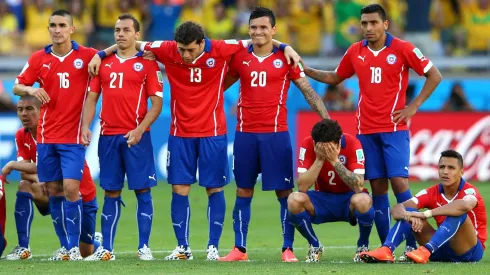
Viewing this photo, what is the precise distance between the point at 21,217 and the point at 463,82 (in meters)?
11.8

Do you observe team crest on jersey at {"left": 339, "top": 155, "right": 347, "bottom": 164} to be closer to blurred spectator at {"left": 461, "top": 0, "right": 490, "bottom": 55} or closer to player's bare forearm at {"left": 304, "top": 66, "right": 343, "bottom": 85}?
player's bare forearm at {"left": 304, "top": 66, "right": 343, "bottom": 85}

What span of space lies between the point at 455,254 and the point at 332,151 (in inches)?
61.7

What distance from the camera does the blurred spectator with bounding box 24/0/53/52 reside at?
22.8m

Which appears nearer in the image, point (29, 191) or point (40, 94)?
point (40, 94)

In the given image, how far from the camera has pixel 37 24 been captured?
75.2 ft

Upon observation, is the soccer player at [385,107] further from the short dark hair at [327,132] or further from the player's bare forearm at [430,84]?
the short dark hair at [327,132]

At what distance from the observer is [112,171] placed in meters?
11.7

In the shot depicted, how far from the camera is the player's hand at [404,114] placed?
11.8 metres

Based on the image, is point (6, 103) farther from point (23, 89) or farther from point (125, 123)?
point (125, 123)

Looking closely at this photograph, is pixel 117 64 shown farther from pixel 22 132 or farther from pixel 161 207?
pixel 161 207

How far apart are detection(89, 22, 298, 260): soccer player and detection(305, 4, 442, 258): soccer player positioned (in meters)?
0.87

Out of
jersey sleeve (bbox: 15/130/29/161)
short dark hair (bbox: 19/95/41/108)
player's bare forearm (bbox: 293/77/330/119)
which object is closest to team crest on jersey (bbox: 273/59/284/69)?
player's bare forearm (bbox: 293/77/330/119)

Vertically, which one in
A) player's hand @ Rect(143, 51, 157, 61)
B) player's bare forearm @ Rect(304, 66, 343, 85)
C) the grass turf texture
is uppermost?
player's hand @ Rect(143, 51, 157, 61)

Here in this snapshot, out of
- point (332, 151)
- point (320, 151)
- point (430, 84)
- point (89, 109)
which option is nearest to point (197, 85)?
point (89, 109)
